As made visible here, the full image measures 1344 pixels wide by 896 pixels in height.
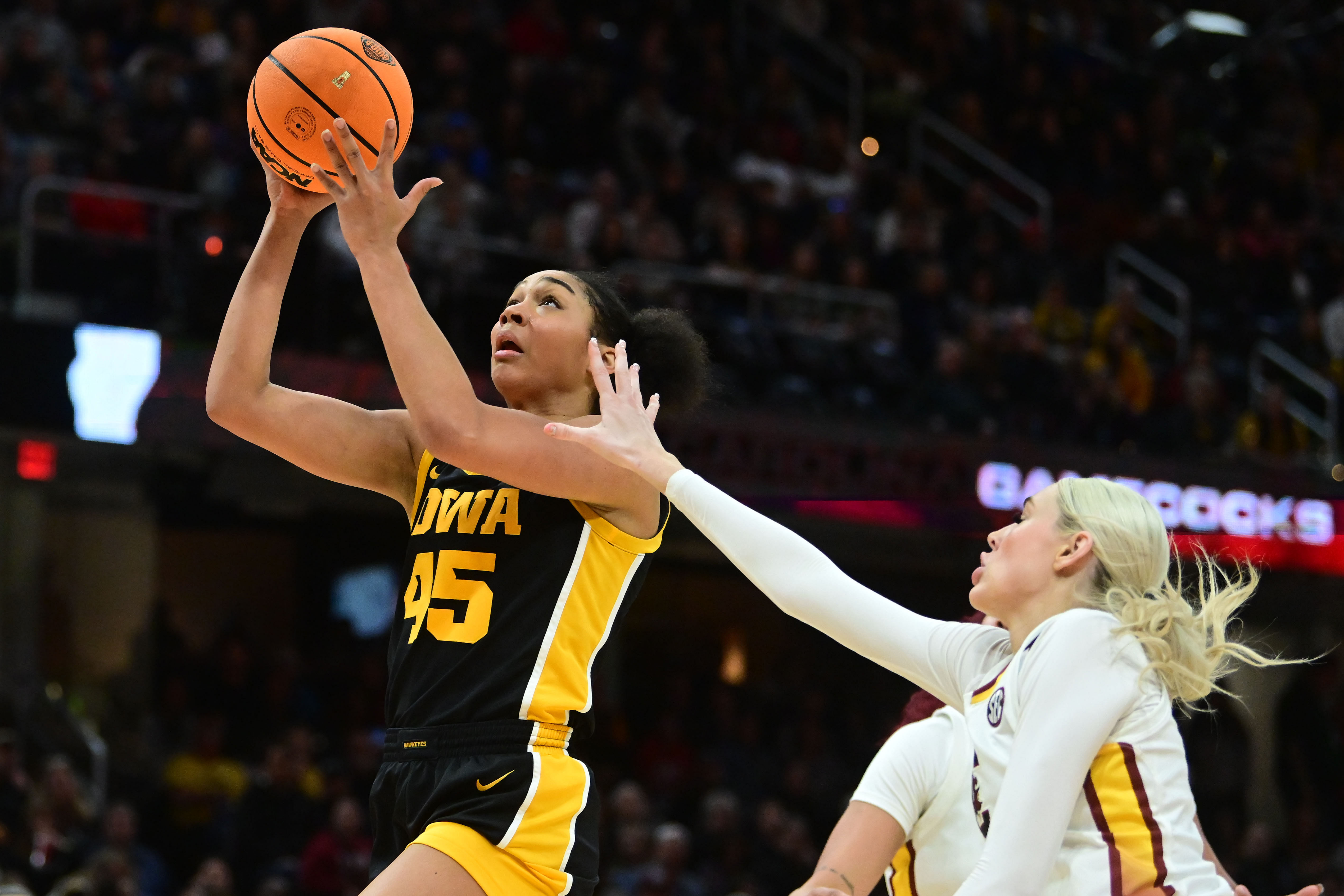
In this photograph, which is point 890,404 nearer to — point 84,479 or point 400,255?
point 84,479

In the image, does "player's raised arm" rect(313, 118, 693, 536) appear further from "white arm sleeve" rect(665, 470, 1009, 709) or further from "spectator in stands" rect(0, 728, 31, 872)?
"spectator in stands" rect(0, 728, 31, 872)

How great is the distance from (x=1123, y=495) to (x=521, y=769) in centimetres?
119

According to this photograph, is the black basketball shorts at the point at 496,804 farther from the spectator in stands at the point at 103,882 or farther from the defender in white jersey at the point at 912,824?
the spectator in stands at the point at 103,882

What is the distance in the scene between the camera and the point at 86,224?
9.45 meters

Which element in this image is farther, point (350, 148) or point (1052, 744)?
point (350, 148)

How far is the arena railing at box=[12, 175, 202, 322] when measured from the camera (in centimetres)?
894

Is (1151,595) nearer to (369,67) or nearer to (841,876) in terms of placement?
(841,876)

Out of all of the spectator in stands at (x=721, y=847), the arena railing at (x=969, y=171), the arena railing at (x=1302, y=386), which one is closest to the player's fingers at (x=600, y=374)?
the spectator in stands at (x=721, y=847)

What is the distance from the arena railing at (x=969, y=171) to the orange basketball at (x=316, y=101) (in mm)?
11704

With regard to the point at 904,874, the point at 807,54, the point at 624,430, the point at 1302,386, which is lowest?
the point at 904,874

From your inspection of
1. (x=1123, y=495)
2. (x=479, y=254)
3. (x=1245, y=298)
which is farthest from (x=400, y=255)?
(x=1245, y=298)

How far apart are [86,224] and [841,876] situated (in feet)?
24.7

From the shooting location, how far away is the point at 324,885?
358 inches

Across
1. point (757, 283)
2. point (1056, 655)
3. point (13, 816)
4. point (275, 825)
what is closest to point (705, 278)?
point (757, 283)
